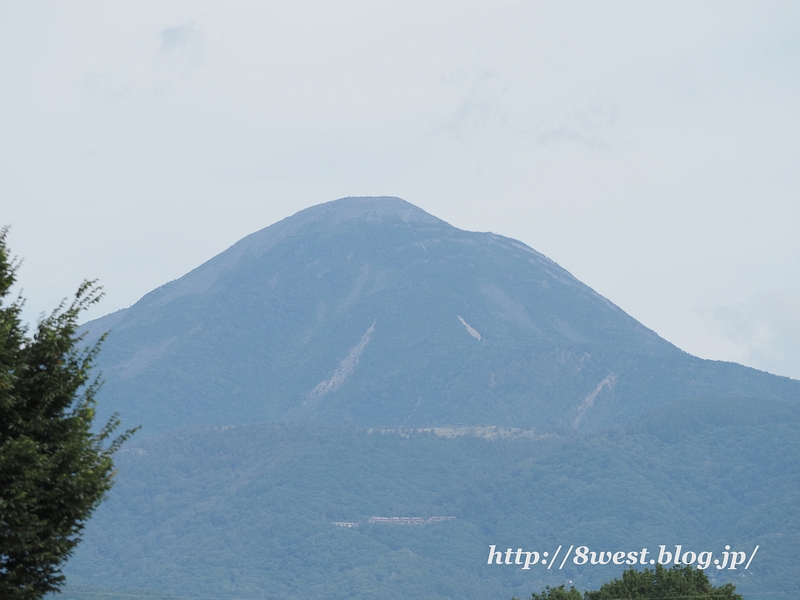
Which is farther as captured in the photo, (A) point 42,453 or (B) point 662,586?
(B) point 662,586

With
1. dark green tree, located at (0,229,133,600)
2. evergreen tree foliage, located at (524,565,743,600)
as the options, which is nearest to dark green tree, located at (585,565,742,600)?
evergreen tree foliage, located at (524,565,743,600)

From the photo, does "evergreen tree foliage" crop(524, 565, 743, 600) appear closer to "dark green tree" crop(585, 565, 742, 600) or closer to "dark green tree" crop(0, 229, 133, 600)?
"dark green tree" crop(585, 565, 742, 600)

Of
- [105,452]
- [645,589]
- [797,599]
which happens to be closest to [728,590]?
[645,589]

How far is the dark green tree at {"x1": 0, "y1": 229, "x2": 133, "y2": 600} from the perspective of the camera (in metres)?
21.6

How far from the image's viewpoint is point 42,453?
75.2 ft

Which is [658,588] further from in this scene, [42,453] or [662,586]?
[42,453]

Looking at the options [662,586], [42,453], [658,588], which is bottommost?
[42,453]

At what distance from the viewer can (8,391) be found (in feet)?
72.6

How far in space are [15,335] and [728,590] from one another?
48.0 m

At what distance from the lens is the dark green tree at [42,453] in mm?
21578

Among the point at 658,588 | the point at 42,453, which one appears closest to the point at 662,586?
the point at 658,588

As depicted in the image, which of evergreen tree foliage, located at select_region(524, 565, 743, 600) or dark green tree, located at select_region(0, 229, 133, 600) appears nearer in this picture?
dark green tree, located at select_region(0, 229, 133, 600)

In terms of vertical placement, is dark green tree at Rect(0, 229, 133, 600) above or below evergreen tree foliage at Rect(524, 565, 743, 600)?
below

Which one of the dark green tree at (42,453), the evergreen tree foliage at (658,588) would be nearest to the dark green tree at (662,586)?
the evergreen tree foliage at (658,588)
